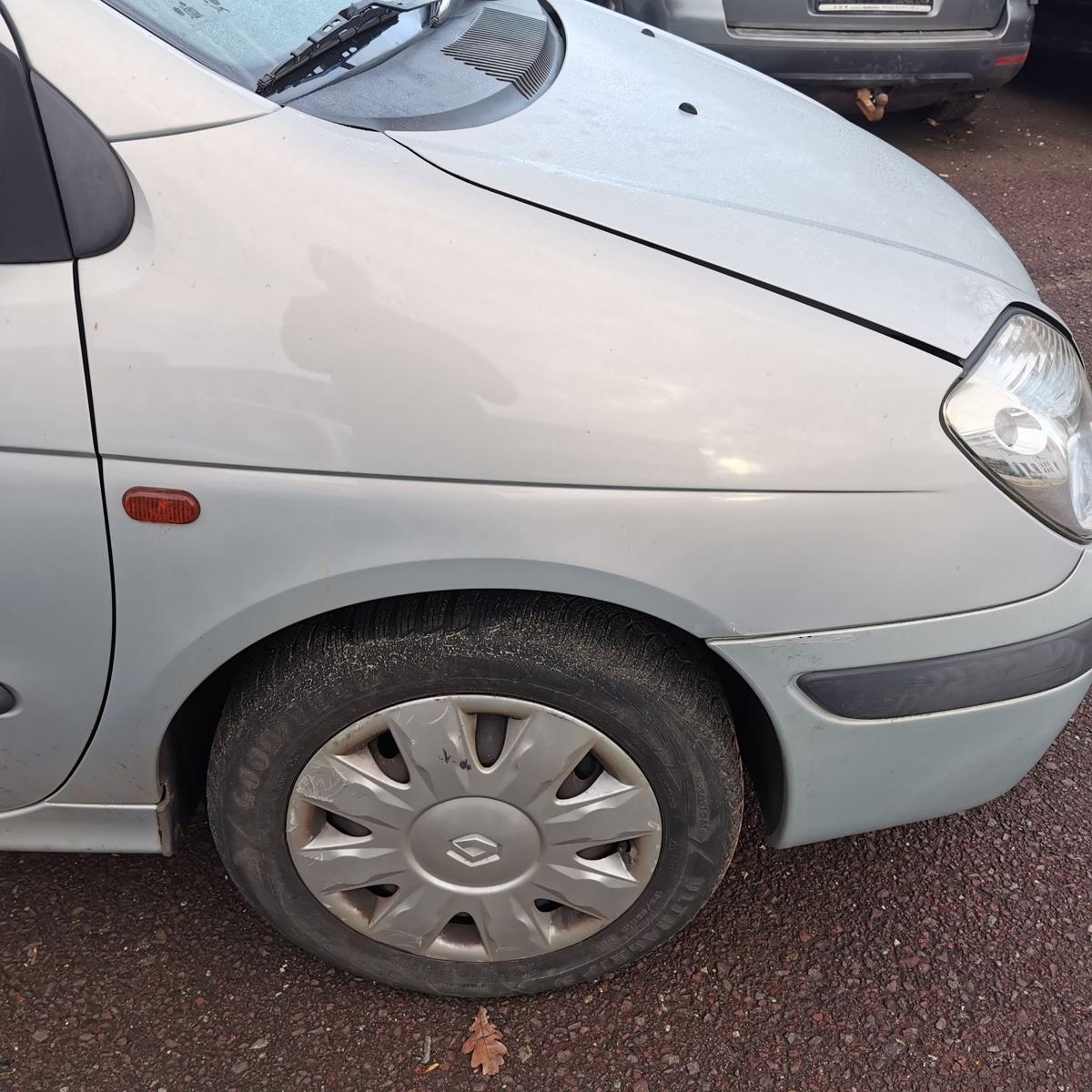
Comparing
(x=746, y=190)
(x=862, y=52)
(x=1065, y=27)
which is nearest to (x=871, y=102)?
(x=862, y=52)

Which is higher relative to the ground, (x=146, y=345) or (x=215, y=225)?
(x=215, y=225)

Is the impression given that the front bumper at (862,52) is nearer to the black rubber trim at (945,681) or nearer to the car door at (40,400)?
the black rubber trim at (945,681)

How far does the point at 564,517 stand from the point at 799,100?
1.37m

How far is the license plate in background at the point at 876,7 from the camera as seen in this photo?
4422mm

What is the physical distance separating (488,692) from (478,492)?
0.95 feet

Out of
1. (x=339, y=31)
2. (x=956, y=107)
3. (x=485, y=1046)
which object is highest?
(x=339, y=31)

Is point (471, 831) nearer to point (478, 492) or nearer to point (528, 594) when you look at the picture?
point (528, 594)

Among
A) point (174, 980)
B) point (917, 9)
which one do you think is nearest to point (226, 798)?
point (174, 980)

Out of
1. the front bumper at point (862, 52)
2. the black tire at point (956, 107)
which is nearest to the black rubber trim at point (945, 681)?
the front bumper at point (862, 52)

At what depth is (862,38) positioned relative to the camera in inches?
176

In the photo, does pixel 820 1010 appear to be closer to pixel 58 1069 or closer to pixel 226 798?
pixel 226 798

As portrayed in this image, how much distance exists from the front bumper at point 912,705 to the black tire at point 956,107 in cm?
437

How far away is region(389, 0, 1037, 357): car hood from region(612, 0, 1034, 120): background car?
105 inches

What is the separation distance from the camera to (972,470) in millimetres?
1396
